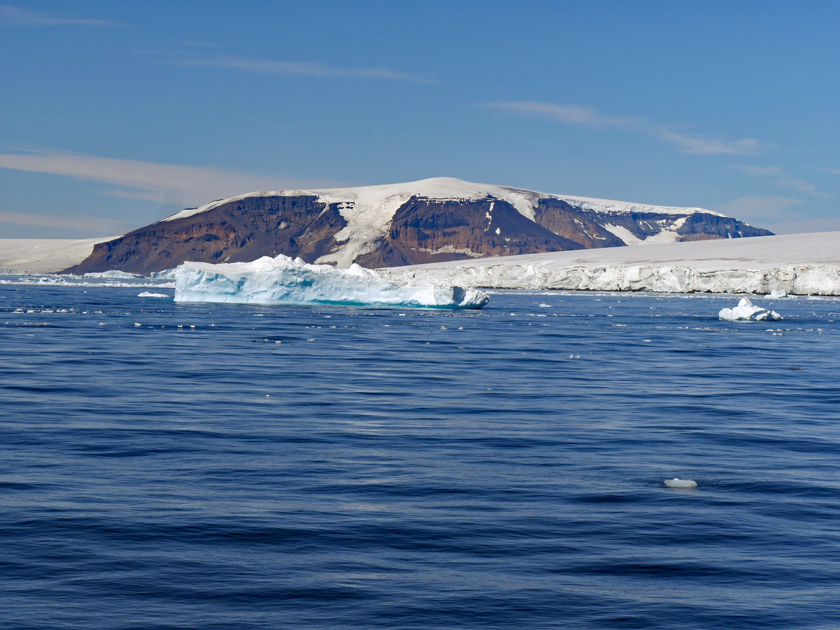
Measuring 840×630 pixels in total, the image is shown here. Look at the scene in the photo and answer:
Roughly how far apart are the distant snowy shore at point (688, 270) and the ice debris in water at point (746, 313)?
599 inches

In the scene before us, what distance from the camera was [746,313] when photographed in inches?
1555

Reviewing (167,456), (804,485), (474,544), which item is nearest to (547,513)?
(474,544)

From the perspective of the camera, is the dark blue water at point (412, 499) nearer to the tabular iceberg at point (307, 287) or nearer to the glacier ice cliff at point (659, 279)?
the tabular iceberg at point (307, 287)

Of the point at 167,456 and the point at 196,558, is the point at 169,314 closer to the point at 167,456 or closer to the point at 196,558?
the point at 167,456

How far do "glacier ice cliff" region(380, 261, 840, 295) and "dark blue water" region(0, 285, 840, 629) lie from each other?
157 ft

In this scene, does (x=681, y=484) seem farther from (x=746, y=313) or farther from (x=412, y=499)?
(x=746, y=313)

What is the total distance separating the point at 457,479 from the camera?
8.70 meters

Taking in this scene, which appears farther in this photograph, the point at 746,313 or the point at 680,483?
the point at 746,313

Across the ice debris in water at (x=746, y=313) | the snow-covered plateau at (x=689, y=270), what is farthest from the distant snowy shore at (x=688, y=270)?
the ice debris in water at (x=746, y=313)

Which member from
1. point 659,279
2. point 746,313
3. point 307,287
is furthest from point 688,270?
point 307,287

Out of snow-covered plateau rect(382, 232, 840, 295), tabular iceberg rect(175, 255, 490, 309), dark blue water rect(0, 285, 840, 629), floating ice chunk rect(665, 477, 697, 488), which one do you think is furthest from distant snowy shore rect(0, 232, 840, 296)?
floating ice chunk rect(665, 477, 697, 488)

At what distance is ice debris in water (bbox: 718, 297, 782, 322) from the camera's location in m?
38.6

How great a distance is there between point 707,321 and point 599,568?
113ft

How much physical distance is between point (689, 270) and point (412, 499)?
245 ft
